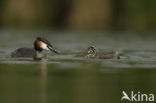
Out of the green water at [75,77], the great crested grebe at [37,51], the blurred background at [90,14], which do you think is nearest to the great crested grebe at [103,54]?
the green water at [75,77]

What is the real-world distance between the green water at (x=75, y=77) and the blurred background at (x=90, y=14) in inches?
400

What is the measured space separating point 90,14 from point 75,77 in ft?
58.1

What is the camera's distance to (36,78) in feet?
38.3

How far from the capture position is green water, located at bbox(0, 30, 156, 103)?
9.67 metres

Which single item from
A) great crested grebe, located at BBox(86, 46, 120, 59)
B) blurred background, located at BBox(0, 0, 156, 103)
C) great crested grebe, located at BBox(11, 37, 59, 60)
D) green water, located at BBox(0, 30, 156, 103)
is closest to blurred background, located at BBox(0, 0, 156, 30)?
blurred background, located at BBox(0, 0, 156, 103)

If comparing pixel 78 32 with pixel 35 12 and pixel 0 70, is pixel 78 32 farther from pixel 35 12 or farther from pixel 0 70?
pixel 0 70

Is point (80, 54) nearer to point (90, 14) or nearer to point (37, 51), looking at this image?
point (37, 51)

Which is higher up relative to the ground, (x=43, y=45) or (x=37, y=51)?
(x=43, y=45)

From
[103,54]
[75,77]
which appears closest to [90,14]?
[103,54]

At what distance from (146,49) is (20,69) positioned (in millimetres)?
6528

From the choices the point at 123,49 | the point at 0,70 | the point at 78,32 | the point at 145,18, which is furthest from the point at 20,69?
the point at 145,18

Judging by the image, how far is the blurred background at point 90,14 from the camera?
95.4 feet

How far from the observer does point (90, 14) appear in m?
29.4

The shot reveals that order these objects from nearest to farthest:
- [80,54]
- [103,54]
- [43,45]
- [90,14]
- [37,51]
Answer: [103,54], [43,45], [37,51], [80,54], [90,14]
